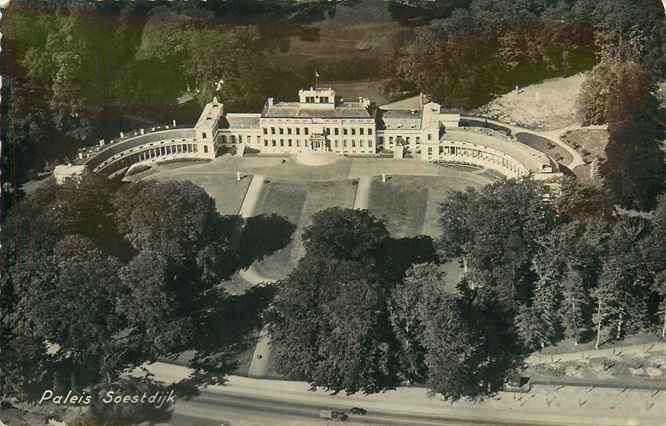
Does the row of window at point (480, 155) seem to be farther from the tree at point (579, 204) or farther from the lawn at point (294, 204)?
the tree at point (579, 204)

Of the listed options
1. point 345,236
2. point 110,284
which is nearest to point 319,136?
point 345,236

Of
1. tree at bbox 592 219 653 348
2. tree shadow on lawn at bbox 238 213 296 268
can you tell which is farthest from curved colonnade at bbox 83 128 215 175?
tree at bbox 592 219 653 348

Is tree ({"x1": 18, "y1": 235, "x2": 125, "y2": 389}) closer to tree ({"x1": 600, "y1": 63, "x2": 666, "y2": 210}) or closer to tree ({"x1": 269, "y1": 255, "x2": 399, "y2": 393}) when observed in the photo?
tree ({"x1": 269, "y1": 255, "x2": 399, "y2": 393})

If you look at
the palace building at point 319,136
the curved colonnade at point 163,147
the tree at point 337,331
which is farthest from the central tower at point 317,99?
the tree at point 337,331

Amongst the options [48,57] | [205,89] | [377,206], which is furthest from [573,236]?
[48,57]

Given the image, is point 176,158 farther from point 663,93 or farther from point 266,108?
point 663,93

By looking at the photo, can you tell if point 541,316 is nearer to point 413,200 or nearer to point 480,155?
point 413,200
